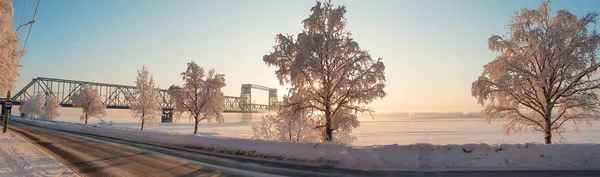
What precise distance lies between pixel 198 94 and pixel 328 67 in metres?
19.5

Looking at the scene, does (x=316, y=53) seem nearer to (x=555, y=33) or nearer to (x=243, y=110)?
(x=555, y=33)

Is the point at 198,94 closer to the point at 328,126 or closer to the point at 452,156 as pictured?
the point at 328,126

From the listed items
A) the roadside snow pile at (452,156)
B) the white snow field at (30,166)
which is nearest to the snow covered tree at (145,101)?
the white snow field at (30,166)

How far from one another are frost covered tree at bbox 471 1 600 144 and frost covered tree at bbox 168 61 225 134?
23778 mm

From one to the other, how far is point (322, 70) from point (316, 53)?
36.9 inches

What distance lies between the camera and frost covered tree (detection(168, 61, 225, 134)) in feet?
104

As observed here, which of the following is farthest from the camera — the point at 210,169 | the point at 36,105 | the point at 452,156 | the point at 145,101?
the point at 36,105

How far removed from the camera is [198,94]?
31.9 metres

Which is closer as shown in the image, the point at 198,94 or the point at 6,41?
the point at 6,41

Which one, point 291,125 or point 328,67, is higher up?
point 328,67

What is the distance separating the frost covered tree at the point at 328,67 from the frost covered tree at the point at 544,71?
5.90 meters

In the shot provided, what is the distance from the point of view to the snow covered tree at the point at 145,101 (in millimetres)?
40031

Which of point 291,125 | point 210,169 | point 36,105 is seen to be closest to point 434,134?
point 291,125

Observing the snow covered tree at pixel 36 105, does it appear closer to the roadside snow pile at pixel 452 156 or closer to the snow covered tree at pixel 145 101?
the snow covered tree at pixel 145 101
